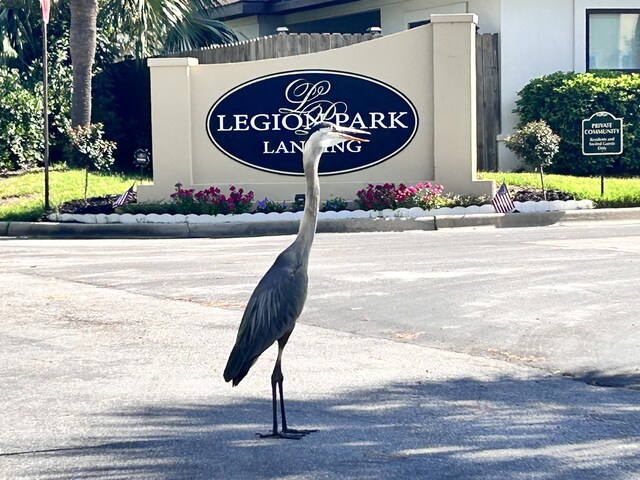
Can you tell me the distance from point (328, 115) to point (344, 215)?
1.93m

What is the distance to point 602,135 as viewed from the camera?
18.6 meters

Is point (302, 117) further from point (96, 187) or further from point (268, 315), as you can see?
point (268, 315)

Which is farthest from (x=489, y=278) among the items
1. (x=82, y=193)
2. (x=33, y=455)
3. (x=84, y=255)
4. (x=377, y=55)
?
(x=82, y=193)

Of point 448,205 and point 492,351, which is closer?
point 492,351

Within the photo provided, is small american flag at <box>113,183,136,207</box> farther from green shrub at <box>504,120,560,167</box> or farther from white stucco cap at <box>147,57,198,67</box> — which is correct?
green shrub at <box>504,120,560,167</box>

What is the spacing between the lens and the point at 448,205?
17281 mm

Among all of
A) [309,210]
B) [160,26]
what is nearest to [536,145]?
[160,26]

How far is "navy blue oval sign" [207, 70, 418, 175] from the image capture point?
18.1 meters

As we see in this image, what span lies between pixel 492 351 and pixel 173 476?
342cm

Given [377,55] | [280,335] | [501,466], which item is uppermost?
[377,55]

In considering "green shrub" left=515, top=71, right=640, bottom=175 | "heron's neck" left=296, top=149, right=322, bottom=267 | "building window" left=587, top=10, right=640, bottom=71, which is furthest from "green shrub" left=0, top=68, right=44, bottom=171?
"heron's neck" left=296, top=149, right=322, bottom=267

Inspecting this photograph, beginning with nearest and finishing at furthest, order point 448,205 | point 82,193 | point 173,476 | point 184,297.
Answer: point 173,476 → point 184,297 → point 448,205 → point 82,193

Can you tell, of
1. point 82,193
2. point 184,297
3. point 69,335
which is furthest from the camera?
point 82,193

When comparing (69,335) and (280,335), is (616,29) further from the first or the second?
(280,335)
